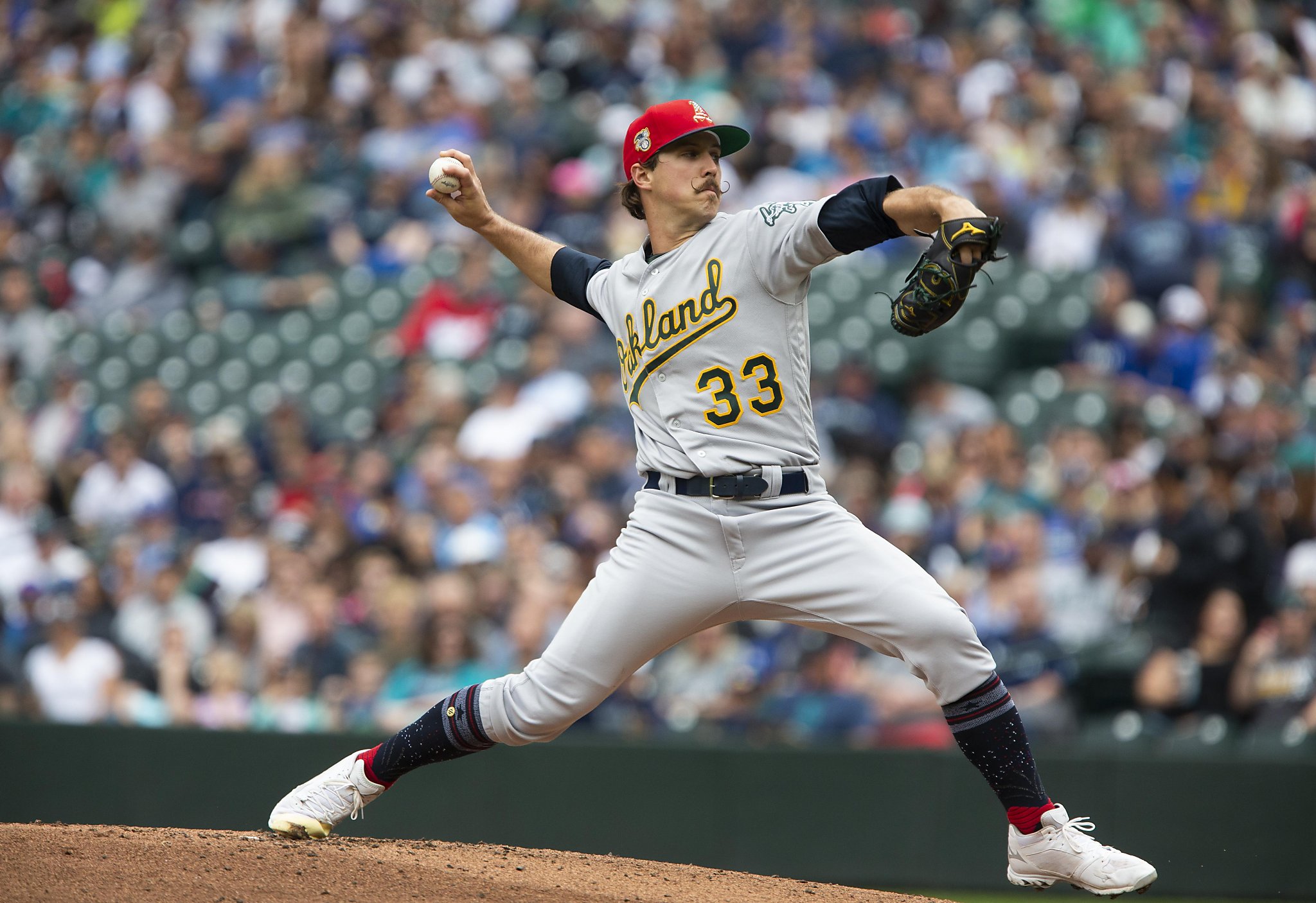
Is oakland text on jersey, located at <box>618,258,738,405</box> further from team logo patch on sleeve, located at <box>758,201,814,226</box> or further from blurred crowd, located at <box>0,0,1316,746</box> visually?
blurred crowd, located at <box>0,0,1316,746</box>

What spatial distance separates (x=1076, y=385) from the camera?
8367mm

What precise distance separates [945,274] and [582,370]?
5825 mm

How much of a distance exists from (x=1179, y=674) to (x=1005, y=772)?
3091mm

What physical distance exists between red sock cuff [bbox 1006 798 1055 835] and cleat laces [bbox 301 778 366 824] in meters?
1.72

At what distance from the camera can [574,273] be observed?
421 cm

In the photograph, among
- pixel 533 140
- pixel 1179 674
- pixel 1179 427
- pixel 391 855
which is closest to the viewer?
pixel 391 855

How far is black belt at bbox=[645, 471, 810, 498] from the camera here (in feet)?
12.2

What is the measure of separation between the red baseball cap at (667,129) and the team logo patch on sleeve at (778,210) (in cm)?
25

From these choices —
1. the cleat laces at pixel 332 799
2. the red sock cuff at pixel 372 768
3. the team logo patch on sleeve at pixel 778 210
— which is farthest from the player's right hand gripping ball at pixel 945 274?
the cleat laces at pixel 332 799

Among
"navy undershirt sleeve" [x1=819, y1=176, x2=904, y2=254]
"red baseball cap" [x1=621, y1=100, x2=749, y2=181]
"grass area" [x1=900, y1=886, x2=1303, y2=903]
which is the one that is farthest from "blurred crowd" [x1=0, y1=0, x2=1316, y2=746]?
"navy undershirt sleeve" [x1=819, y1=176, x2=904, y2=254]

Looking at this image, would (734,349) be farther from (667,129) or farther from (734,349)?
(667,129)

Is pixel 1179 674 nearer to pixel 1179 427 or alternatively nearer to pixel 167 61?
pixel 1179 427

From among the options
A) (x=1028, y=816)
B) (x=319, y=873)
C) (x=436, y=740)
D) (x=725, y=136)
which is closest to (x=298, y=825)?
(x=319, y=873)

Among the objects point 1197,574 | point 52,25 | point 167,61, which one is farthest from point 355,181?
point 1197,574
